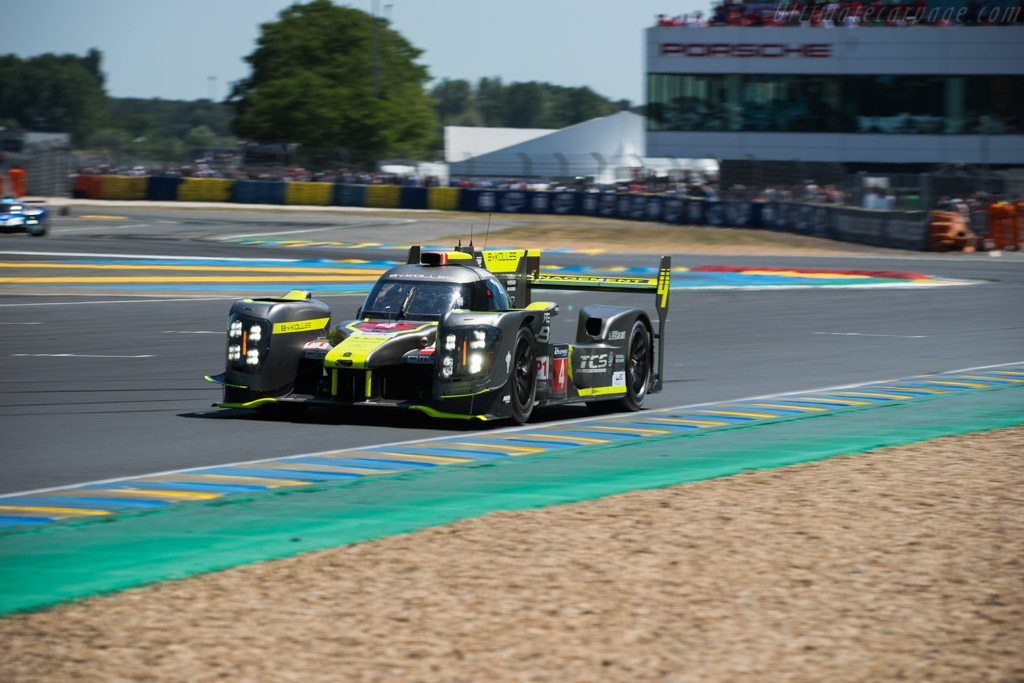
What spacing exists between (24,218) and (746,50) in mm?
40046

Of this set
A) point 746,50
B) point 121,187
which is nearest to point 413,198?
point 121,187

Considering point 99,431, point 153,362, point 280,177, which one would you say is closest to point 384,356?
point 99,431

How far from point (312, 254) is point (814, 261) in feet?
46.4

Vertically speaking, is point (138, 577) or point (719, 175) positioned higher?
point (719, 175)

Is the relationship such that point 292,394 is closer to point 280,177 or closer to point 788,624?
point 788,624

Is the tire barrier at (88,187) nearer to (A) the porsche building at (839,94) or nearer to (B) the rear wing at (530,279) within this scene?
(A) the porsche building at (839,94)

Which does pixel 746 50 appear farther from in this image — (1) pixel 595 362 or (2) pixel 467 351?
(2) pixel 467 351

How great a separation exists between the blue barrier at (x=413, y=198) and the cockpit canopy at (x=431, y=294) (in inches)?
1784

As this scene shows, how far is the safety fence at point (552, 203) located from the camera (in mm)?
43406

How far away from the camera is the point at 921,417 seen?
Answer: 12547 mm

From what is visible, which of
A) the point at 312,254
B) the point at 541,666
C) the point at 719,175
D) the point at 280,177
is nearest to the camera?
the point at 541,666

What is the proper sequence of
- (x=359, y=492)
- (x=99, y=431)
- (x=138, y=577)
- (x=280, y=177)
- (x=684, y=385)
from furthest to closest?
1. (x=280, y=177)
2. (x=684, y=385)
3. (x=99, y=431)
4. (x=359, y=492)
5. (x=138, y=577)

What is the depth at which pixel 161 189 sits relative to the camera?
200 feet

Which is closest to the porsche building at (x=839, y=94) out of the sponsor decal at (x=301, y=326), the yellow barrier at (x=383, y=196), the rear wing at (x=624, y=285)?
the yellow barrier at (x=383, y=196)
